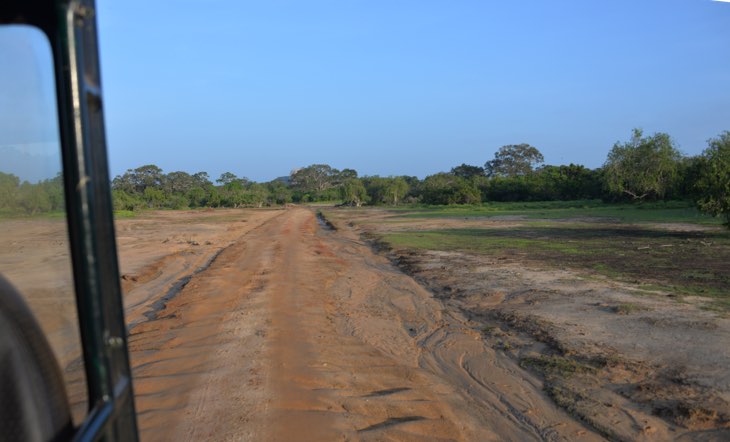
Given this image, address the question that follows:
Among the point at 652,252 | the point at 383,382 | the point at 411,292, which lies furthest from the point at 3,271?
the point at 652,252

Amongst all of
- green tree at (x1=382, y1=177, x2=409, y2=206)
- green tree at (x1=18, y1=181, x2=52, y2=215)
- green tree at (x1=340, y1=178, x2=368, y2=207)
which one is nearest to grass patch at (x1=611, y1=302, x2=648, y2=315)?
green tree at (x1=18, y1=181, x2=52, y2=215)

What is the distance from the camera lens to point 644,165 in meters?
Result: 37.5

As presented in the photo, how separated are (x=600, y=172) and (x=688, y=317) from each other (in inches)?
2064

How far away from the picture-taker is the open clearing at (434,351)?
4703 mm

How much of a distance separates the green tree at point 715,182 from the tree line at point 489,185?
3cm

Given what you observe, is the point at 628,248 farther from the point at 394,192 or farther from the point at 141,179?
the point at 141,179

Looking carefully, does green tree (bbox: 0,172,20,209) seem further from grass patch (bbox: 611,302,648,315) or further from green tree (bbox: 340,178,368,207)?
green tree (bbox: 340,178,368,207)

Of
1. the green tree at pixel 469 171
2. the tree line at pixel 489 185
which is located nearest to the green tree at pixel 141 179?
the tree line at pixel 489 185

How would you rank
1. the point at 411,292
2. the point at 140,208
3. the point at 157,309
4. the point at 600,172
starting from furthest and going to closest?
the point at 140,208 < the point at 600,172 < the point at 411,292 < the point at 157,309

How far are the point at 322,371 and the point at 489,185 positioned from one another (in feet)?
212

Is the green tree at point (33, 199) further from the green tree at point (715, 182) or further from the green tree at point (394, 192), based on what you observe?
the green tree at point (394, 192)

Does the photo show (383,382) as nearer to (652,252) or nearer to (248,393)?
(248,393)

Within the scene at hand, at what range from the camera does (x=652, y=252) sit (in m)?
16.8

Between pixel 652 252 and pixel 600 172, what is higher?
pixel 600 172
